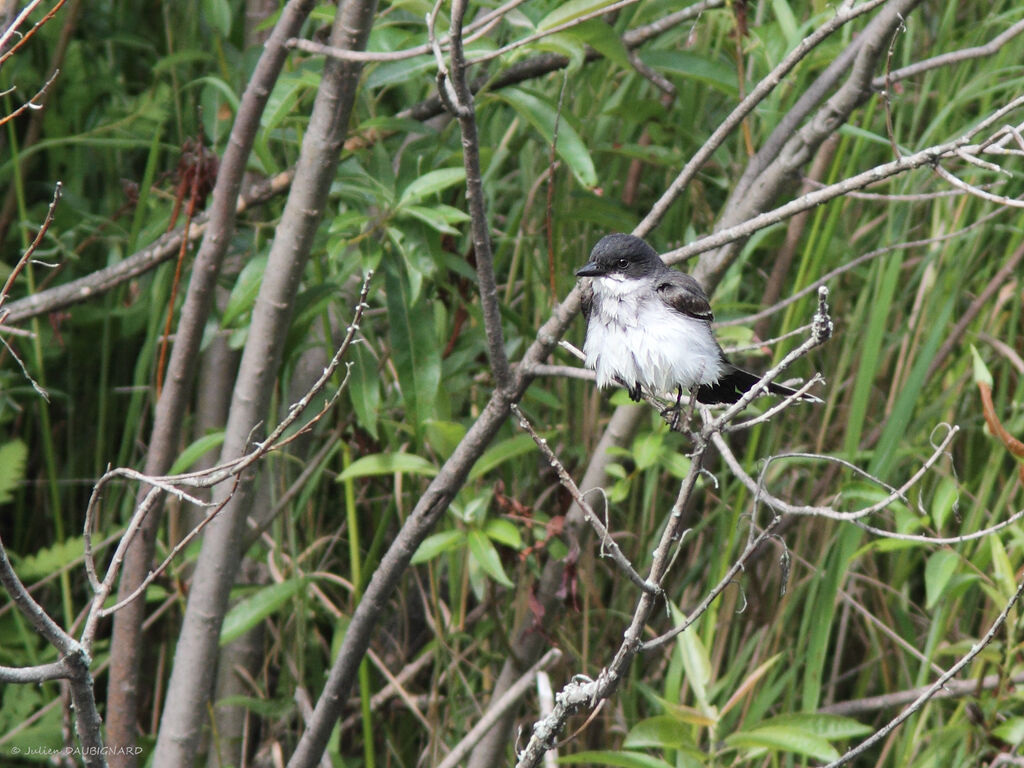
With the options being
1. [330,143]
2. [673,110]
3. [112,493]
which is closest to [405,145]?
[330,143]

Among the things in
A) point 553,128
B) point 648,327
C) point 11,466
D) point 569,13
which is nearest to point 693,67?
point 553,128

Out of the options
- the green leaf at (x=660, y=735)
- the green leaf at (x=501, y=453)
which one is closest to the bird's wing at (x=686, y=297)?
the green leaf at (x=501, y=453)

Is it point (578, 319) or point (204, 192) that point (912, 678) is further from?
point (204, 192)

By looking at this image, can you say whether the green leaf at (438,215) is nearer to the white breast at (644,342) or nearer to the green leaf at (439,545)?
the white breast at (644,342)

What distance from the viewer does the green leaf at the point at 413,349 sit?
9.09ft

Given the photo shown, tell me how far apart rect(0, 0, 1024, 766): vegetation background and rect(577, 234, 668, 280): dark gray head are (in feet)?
0.41

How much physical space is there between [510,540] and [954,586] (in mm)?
1151

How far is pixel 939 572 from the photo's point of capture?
273cm

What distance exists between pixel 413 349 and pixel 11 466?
1459mm

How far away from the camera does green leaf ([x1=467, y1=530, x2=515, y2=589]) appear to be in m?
2.75

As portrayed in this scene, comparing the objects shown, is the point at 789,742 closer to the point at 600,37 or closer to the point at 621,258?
the point at 621,258

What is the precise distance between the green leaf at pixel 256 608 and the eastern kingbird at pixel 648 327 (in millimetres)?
1130

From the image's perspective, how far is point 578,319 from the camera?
334cm

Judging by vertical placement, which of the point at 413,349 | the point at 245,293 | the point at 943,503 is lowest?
the point at 943,503
